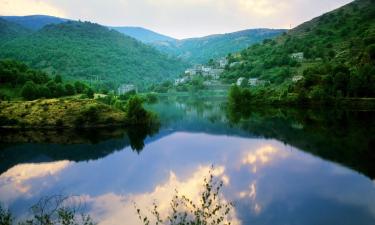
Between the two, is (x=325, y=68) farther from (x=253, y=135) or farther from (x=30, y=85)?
(x=30, y=85)

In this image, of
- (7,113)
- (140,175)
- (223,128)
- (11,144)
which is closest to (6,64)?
(7,113)

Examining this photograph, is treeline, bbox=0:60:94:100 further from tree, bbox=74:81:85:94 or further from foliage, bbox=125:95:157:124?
foliage, bbox=125:95:157:124

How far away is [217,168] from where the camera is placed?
44.0m

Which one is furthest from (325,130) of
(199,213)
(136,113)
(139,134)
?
(199,213)

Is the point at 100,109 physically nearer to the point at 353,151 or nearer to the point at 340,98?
the point at 353,151

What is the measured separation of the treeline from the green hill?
193 feet

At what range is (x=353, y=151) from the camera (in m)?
47.0

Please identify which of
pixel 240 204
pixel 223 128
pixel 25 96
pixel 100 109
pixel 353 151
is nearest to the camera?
pixel 240 204

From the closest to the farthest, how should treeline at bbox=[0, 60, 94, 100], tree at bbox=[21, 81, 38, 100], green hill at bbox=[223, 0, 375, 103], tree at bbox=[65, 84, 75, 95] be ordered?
tree at bbox=[21, 81, 38, 100] → treeline at bbox=[0, 60, 94, 100] → green hill at bbox=[223, 0, 375, 103] → tree at bbox=[65, 84, 75, 95]

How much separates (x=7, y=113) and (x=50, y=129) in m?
12.7

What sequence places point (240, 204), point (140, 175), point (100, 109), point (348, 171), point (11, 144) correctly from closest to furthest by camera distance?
point (240, 204) → point (348, 171) → point (140, 175) → point (11, 144) → point (100, 109)

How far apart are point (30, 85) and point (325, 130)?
7586 centimetres

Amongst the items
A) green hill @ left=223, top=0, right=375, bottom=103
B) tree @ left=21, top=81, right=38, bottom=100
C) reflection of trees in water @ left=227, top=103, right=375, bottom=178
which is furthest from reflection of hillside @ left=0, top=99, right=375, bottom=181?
tree @ left=21, top=81, right=38, bottom=100

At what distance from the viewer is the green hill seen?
102125mm
